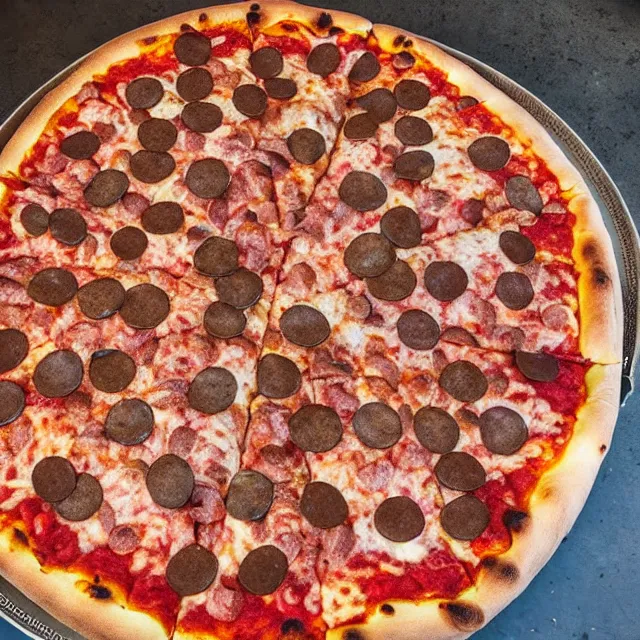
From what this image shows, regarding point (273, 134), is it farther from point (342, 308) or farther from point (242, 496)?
point (242, 496)

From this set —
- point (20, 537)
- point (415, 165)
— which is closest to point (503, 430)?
point (415, 165)

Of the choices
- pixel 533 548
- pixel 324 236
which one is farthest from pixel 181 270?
pixel 533 548

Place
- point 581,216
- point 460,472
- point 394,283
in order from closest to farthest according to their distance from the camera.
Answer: point 460,472 < point 394,283 < point 581,216

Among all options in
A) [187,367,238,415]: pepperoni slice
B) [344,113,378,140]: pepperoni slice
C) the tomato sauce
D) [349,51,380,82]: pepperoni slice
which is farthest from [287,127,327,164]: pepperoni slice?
[187,367,238,415]: pepperoni slice

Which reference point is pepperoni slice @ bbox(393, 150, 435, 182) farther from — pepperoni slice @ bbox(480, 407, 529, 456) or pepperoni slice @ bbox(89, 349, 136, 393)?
pepperoni slice @ bbox(89, 349, 136, 393)

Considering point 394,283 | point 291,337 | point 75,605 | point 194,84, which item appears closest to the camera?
point 75,605

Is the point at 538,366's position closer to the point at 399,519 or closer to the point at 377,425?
the point at 377,425

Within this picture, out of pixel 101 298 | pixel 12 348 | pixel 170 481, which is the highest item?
pixel 101 298
